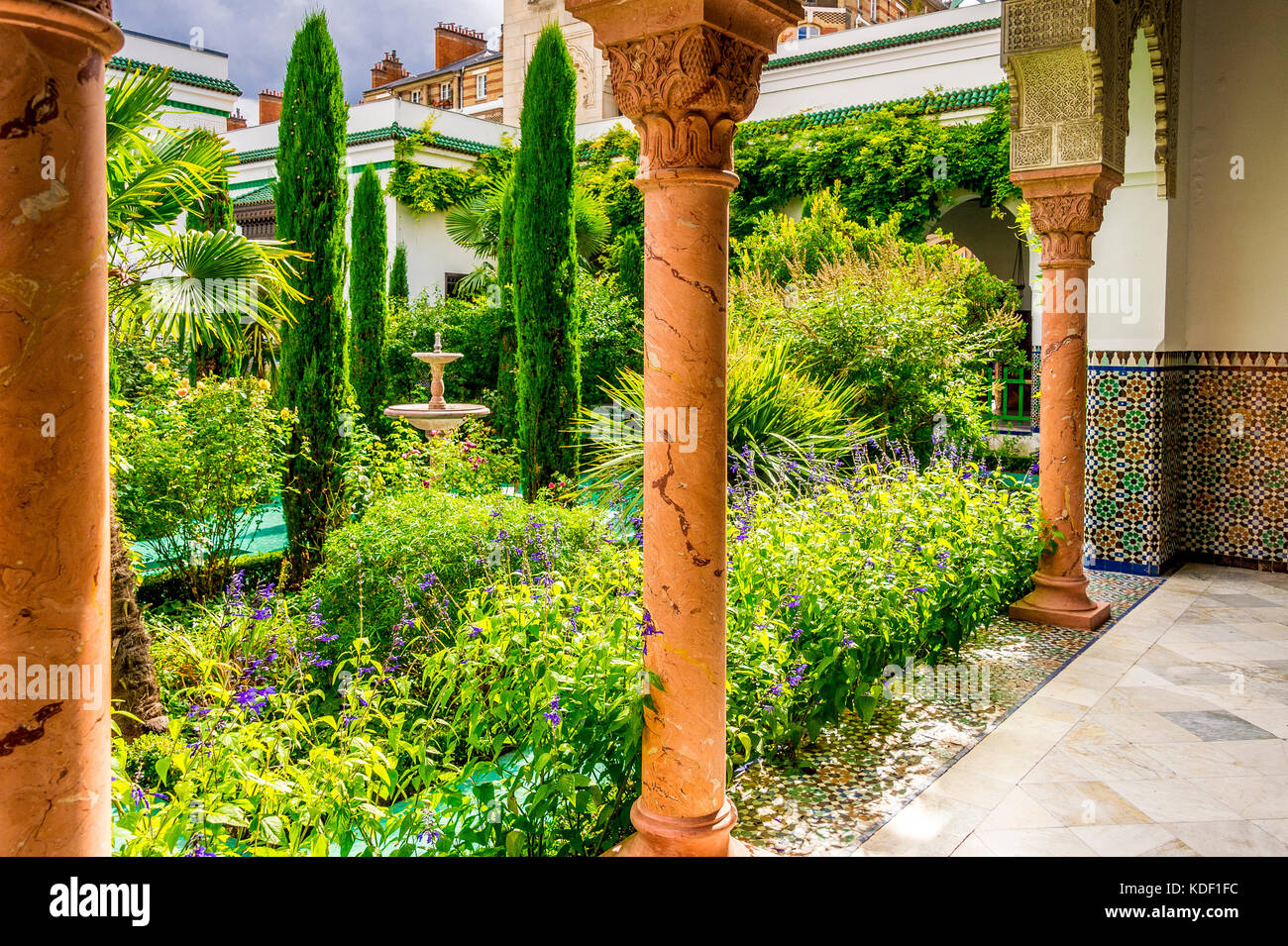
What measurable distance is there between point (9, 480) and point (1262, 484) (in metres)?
7.74

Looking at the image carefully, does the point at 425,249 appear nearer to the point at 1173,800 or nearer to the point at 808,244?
the point at 808,244

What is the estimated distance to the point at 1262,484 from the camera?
23.2 ft

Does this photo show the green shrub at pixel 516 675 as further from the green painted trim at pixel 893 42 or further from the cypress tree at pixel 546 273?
the green painted trim at pixel 893 42

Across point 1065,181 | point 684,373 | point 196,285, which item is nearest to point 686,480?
point 684,373

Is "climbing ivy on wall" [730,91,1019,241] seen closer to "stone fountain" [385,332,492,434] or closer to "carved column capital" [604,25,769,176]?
"stone fountain" [385,332,492,434]

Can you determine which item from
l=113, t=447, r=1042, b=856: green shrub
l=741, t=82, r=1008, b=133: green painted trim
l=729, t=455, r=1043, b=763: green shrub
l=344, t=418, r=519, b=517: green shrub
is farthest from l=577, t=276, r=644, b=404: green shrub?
l=729, t=455, r=1043, b=763: green shrub

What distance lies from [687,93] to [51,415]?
1675mm

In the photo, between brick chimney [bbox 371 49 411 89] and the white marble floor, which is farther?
brick chimney [bbox 371 49 411 89]

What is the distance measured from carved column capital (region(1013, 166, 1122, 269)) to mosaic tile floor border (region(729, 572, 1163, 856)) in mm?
2212

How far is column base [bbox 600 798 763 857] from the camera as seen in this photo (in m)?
2.63

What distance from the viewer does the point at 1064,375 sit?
560cm
